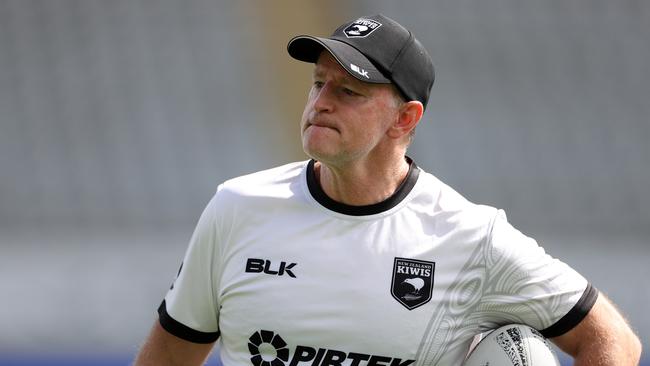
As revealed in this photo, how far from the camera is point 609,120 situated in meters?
9.71

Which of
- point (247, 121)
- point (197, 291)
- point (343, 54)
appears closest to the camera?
point (343, 54)

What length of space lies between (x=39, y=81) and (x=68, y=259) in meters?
1.97

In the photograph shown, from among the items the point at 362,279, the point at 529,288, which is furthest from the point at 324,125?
the point at 529,288

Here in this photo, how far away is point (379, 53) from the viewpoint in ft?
10.3

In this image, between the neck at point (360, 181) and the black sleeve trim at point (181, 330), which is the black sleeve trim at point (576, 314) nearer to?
the neck at point (360, 181)

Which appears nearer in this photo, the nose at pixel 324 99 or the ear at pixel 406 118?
the nose at pixel 324 99

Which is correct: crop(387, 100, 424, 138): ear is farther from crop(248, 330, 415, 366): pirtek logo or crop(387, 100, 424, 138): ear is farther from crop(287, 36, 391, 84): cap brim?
crop(248, 330, 415, 366): pirtek logo

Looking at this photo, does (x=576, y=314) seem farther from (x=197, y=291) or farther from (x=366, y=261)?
(x=197, y=291)

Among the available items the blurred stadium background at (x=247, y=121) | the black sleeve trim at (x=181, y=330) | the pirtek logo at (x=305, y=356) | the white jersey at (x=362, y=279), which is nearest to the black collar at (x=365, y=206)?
the white jersey at (x=362, y=279)

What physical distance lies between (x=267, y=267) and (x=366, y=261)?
0.28 meters

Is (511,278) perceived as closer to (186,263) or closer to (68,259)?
(186,263)

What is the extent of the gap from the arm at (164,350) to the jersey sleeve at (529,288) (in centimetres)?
89

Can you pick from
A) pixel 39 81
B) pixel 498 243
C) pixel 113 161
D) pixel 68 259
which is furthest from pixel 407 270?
pixel 39 81

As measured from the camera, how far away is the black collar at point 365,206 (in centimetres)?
318
